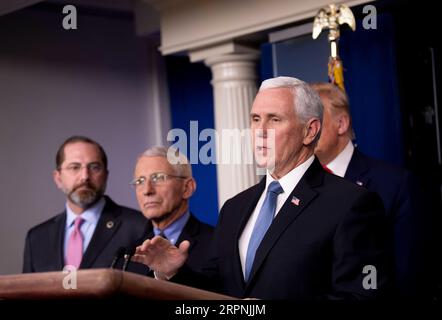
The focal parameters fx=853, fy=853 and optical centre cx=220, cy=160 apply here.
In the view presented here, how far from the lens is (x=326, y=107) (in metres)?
3.59

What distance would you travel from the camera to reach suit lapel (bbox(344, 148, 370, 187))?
3.47 m

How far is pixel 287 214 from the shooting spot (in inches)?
95.4

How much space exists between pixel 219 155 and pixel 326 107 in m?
1.80

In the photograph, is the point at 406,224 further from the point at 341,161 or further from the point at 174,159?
the point at 174,159

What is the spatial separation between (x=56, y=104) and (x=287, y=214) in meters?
4.57

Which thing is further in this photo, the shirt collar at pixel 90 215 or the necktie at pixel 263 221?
the shirt collar at pixel 90 215

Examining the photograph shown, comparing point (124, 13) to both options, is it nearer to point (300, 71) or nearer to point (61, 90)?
point (61, 90)

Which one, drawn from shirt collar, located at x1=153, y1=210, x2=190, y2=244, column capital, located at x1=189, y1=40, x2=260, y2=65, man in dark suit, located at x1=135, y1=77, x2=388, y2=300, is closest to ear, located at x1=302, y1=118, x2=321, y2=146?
man in dark suit, located at x1=135, y1=77, x2=388, y2=300

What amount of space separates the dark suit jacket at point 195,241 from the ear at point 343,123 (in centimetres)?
69

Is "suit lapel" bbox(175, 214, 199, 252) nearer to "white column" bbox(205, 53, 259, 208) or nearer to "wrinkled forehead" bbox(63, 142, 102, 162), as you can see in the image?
"wrinkled forehead" bbox(63, 142, 102, 162)

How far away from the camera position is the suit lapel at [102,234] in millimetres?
3959

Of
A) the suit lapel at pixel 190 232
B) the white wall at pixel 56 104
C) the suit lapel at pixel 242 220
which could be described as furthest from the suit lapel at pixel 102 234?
the white wall at pixel 56 104

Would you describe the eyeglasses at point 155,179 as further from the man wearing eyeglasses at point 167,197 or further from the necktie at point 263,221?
the necktie at point 263,221
